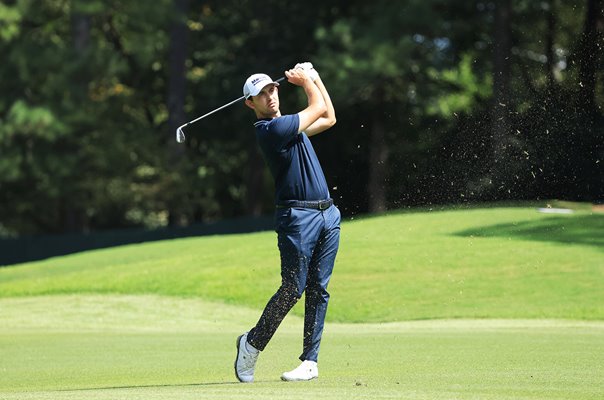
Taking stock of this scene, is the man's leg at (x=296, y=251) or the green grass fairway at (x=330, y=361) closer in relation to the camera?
the green grass fairway at (x=330, y=361)

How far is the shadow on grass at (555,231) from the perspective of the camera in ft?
76.9

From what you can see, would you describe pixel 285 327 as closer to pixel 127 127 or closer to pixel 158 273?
pixel 158 273

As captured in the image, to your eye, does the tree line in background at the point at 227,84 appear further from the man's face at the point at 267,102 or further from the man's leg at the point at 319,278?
the man's face at the point at 267,102

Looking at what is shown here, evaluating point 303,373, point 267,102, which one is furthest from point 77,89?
point 303,373

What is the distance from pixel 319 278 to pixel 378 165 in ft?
115

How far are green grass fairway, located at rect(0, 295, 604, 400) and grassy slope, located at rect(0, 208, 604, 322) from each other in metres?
1.51

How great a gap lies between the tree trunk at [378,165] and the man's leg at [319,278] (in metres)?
34.1

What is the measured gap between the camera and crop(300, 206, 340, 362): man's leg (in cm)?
848

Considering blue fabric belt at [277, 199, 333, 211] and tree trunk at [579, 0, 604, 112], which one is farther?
tree trunk at [579, 0, 604, 112]

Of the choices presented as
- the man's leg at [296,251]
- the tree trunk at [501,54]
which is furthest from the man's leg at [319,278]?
the tree trunk at [501,54]

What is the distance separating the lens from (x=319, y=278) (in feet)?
28.0

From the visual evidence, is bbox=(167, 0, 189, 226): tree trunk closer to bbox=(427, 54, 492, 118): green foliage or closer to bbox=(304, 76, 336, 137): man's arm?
bbox=(427, 54, 492, 118): green foliage

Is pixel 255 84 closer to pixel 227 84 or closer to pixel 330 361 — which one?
pixel 330 361

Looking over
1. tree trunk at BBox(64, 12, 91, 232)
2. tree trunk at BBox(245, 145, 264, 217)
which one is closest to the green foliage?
tree trunk at BBox(245, 145, 264, 217)
